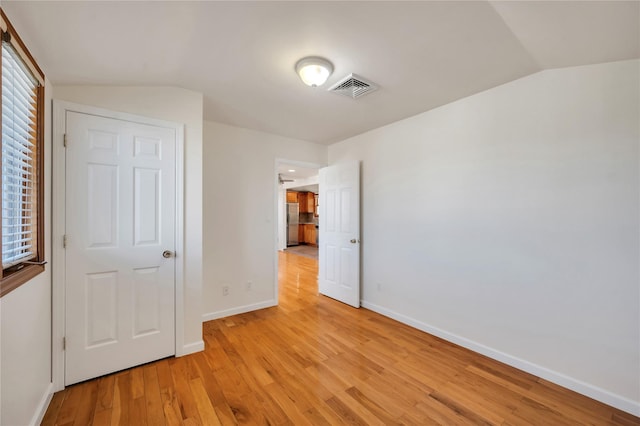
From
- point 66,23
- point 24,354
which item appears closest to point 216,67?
point 66,23

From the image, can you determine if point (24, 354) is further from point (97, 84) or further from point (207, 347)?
point (97, 84)

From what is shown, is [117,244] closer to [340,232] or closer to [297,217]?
[340,232]

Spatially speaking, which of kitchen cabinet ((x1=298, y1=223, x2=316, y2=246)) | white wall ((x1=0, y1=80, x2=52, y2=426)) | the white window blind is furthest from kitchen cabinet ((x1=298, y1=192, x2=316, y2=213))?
the white window blind

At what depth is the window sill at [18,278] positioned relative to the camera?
1.21 meters

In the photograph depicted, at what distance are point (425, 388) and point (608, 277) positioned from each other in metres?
1.52

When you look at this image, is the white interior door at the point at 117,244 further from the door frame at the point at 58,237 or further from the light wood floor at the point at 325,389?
the light wood floor at the point at 325,389

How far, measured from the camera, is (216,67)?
2.03 m

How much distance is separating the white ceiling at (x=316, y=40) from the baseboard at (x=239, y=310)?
8.32 feet

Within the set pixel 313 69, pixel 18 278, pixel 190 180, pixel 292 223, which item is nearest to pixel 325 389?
pixel 18 278

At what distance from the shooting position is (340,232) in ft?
12.9

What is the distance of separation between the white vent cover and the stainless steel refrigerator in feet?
24.6

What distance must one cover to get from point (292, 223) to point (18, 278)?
8538 millimetres

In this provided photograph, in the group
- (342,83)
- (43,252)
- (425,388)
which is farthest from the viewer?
(342,83)

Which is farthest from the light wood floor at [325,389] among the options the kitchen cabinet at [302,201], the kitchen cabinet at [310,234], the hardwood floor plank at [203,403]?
the kitchen cabinet at [302,201]
